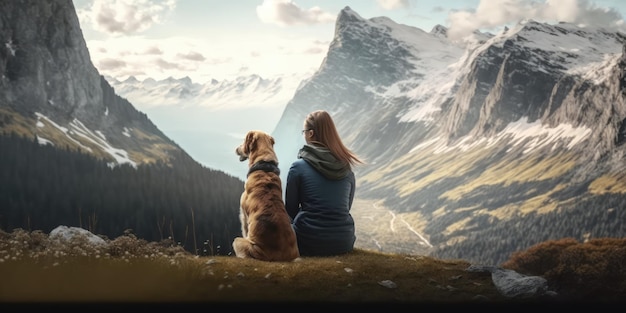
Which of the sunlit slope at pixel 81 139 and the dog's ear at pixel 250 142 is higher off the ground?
the sunlit slope at pixel 81 139

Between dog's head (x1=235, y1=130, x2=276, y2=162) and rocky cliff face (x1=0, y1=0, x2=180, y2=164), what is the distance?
130207mm

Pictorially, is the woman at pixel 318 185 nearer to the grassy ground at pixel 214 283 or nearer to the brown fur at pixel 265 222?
the brown fur at pixel 265 222

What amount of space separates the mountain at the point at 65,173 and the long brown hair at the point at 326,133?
23.7 metres

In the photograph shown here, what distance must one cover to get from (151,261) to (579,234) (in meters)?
169

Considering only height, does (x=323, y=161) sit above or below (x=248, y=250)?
above

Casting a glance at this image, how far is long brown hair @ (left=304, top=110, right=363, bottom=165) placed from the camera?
10516 millimetres

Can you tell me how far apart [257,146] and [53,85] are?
179 meters

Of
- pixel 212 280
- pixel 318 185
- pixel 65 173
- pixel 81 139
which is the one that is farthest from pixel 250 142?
pixel 81 139

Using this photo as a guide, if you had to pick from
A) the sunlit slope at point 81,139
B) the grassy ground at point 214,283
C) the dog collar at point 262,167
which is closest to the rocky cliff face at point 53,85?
the sunlit slope at point 81,139

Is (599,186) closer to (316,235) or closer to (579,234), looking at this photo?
(579,234)

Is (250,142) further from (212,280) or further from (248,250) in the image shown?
(212,280)

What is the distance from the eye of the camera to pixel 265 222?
9633 mm

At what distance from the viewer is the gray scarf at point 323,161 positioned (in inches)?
409

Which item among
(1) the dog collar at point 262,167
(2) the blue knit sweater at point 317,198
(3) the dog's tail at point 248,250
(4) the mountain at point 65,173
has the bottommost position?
(3) the dog's tail at point 248,250
